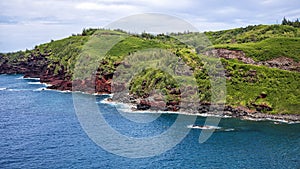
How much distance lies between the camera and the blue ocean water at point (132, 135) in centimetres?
6919

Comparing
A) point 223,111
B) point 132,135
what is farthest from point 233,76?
point 132,135

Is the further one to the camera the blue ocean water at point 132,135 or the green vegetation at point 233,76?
the green vegetation at point 233,76

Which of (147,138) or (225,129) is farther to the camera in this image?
(225,129)

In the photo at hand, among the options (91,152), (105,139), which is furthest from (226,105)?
(91,152)

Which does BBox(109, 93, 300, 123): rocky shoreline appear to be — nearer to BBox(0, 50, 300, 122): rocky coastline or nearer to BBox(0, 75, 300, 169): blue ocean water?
BBox(0, 50, 300, 122): rocky coastline

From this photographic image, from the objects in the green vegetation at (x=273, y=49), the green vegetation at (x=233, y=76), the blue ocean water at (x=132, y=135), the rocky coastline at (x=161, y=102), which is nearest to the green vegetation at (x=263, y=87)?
the green vegetation at (x=233, y=76)

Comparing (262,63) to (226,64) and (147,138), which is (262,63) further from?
(147,138)

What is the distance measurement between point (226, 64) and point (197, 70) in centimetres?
1230

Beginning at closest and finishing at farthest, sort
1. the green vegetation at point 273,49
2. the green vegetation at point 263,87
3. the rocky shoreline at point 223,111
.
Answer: the rocky shoreline at point 223,111 → the green vegetation at point 263,87 → the green vegetation at point 273,49

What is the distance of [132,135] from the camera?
88.2 metres

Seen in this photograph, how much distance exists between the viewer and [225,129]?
95.6 meters

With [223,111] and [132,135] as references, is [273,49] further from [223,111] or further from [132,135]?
[132,135]

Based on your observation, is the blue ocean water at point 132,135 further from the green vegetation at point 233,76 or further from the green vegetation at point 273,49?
the green vegetation at point 273,49

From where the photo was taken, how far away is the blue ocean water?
69.2 metres
